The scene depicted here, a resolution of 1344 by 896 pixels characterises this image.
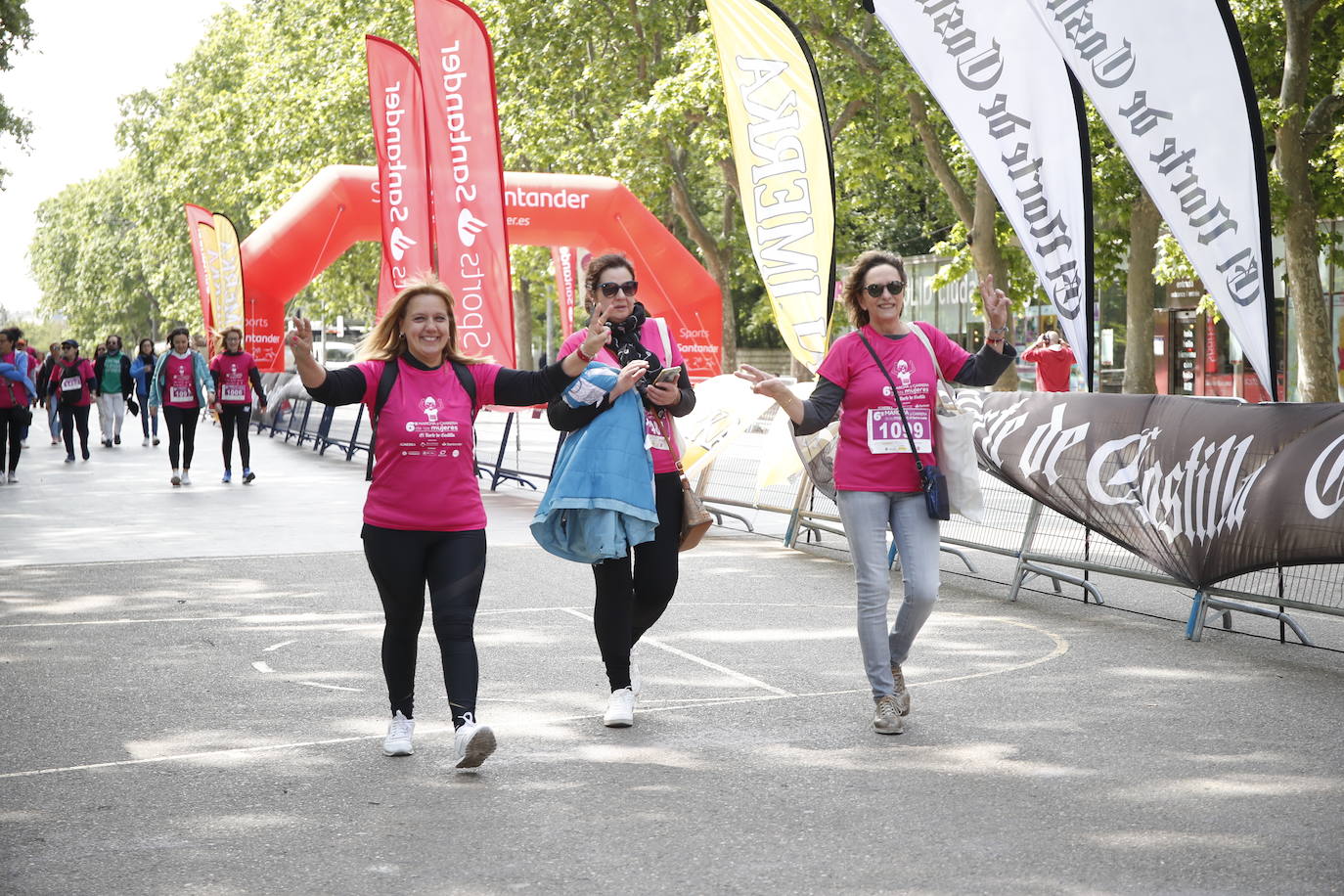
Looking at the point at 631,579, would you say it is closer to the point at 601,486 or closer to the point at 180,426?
the point at 601,486

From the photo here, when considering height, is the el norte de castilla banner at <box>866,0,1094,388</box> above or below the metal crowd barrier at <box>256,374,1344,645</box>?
above

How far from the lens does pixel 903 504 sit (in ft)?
20.0

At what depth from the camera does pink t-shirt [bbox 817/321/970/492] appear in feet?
19.9

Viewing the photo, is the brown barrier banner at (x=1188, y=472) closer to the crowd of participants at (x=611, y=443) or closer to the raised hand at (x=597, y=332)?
the crowd of participants at (x=611, y=443)

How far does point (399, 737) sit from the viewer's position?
5.57 meters

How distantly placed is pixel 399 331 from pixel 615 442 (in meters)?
0.91

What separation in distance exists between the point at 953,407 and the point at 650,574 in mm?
1447

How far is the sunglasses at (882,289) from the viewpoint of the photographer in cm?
613

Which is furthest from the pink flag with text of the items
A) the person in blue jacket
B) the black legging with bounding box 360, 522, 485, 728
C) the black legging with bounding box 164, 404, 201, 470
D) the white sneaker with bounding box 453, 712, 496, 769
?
the person in blue jacket

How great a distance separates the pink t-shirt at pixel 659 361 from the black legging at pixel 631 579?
0.18 ft

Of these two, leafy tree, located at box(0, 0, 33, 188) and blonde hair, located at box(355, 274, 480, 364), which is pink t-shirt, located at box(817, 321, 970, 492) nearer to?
blonde hair, located at box(355, 274, 480, 364)

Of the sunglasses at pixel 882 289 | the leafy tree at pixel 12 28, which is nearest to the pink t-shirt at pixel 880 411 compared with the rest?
the sunglasses at pixel 882 289

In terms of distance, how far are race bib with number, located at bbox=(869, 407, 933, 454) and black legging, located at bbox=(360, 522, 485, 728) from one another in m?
1.63

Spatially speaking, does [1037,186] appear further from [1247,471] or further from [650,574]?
[650,574]
